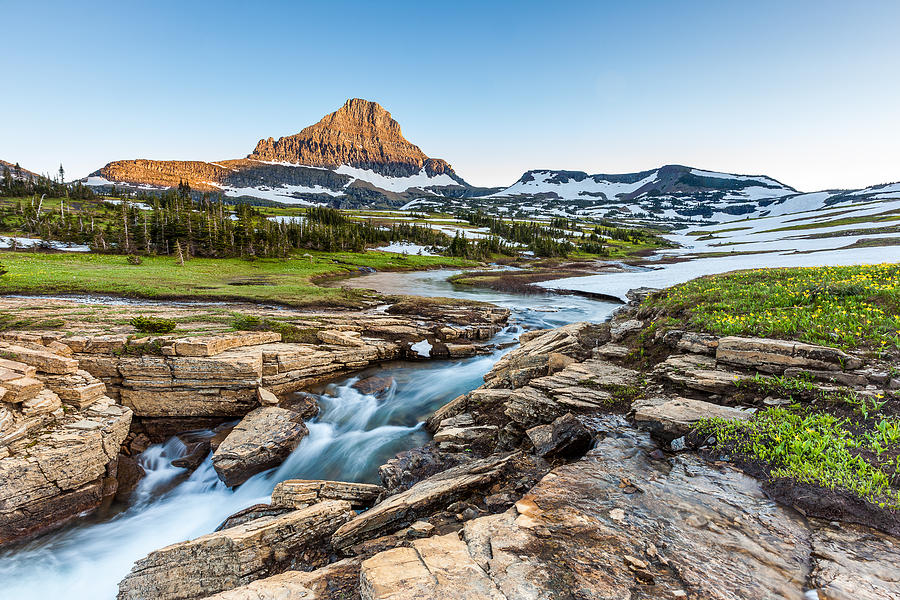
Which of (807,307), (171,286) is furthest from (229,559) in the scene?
(171,286)

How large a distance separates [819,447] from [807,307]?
822 centimetres

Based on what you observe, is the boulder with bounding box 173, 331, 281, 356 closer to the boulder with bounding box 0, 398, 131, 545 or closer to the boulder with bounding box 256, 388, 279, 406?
the boulder with bounding box 256, 388, 279, 406

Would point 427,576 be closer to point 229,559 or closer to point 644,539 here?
point 644,539

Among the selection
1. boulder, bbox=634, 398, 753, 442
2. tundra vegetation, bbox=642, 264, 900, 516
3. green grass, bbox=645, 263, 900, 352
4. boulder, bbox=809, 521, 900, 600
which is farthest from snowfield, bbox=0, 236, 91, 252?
boulder, bbox=809, 521, 900, 600

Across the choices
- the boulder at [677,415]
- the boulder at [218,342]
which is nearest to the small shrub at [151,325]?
the boulder at [218,342]

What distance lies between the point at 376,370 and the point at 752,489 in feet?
54.9

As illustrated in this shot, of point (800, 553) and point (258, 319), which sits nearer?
point (800, 553)

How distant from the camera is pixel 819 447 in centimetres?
617

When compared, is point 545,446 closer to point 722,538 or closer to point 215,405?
point 722,538

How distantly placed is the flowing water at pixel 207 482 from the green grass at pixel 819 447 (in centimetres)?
1018

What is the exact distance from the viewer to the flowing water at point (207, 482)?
9.32 meters

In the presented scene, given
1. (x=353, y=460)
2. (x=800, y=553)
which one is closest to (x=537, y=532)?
(x=800, y=553)

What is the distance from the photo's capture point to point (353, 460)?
44.5ft

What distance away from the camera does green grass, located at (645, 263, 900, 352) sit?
956cm
